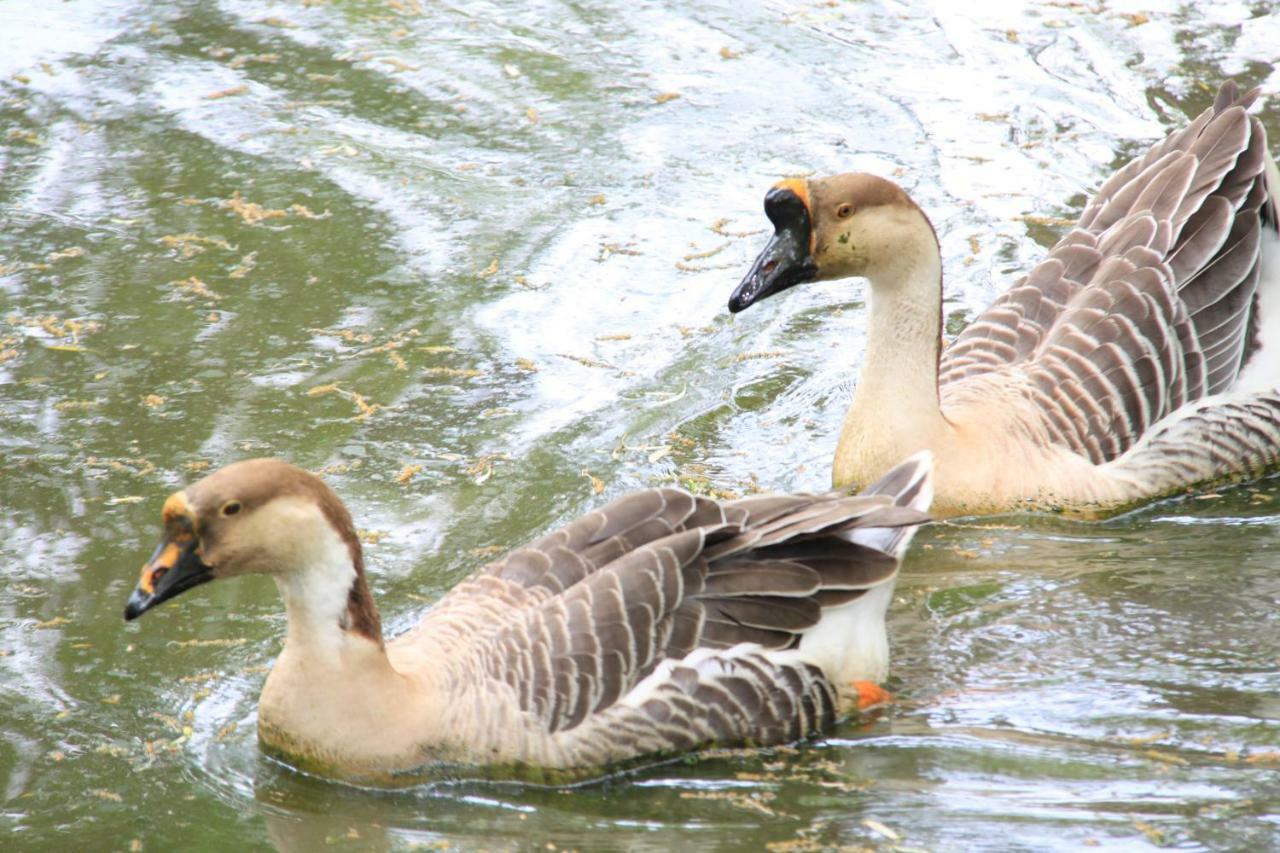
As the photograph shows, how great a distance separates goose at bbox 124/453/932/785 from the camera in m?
5.48

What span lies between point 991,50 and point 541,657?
8.23 m

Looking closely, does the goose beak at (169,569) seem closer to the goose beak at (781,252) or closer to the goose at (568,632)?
the goose at (568,632)

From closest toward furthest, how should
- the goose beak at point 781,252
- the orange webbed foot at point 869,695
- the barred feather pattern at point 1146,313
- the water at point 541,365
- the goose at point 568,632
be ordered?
the goose at point 568,632 → the water at point 541,365 → the orange webbed foot at point 869,695 → the goose beak at point 781,252 → the barred feather pattern at point 1146,313

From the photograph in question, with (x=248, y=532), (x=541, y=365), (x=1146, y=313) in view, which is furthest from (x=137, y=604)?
(x=1146, y=313)

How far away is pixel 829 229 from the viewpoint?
7.30 meters

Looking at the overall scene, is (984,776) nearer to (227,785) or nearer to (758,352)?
(227,785)

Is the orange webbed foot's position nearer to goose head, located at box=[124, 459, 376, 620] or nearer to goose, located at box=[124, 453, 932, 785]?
goose, located at box=[124, 453, 932, 785]

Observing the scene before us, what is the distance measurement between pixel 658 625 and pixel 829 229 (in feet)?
7.57

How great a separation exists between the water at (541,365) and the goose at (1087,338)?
28 cm

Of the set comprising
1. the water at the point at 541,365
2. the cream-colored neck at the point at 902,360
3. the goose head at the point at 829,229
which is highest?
the goose head at the point at 829,229

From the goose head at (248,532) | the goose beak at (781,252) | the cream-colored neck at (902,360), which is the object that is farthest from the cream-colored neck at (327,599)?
the cream-colored neck at (902,360)

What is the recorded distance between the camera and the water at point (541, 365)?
5609 mm

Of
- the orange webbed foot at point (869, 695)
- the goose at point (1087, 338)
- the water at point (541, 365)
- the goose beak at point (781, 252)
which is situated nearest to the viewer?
the water at point (541, 365)

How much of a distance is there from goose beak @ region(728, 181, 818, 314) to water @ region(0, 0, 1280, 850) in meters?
0.99
